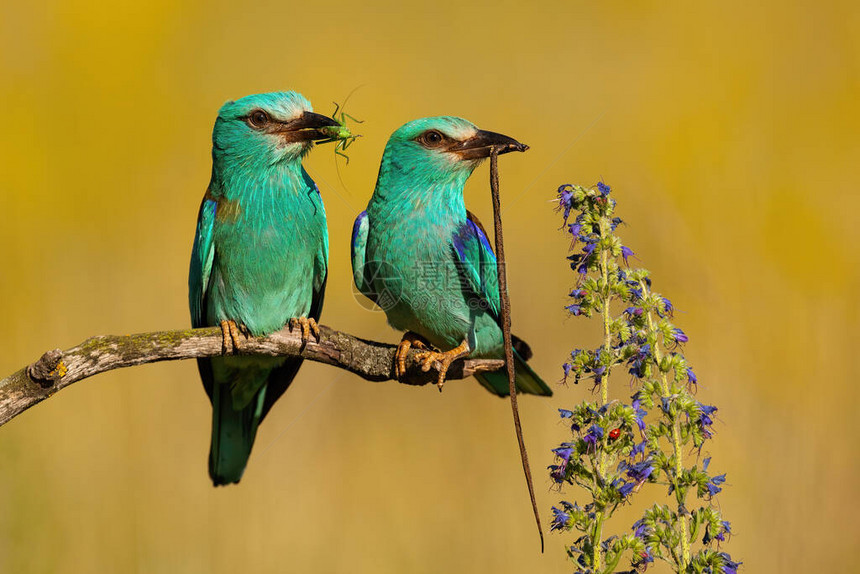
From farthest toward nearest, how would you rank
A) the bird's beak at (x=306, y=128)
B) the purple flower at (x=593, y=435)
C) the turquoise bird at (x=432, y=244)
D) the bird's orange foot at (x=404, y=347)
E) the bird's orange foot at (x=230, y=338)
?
the turquoise bird at (x=432, y=244)
the bird's beak at (x=306, y=128)
the bird's orange foot at (x=404, y=347)
the bird's orange foot at (x=230, y=338)
the purple flower at (x=593, y=435)

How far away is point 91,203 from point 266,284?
3.09m

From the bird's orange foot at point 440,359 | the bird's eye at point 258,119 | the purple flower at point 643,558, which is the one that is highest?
the bird's eye at point 258,119

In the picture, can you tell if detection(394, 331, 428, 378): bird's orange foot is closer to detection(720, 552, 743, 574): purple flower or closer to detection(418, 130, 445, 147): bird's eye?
detection(418, 130, 445, 147): bird's eye

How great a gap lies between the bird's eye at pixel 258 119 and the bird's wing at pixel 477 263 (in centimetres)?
98

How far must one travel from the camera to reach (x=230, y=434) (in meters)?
4.93

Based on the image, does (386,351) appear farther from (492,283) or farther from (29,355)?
(29,355)

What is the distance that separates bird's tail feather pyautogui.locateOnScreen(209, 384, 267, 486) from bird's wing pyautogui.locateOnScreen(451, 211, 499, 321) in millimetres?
1456

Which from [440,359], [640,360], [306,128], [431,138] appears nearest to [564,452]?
[640,360]

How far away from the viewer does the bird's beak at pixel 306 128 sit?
393 cm

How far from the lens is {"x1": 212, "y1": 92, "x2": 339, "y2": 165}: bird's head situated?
13.4ft

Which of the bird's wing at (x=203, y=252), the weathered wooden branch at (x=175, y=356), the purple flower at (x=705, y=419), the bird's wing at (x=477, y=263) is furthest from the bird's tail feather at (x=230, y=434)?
the purple flower at (x=705, y=419)

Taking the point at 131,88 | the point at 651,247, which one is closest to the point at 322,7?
the point at 131,88

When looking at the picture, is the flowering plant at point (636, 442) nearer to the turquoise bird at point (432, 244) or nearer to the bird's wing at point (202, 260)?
the turquoise bird at point (432, 244)

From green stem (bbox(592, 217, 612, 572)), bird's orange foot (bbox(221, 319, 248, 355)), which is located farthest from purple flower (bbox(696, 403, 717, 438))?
bird's orange foot (bbox(221, 319, 248, 355))
